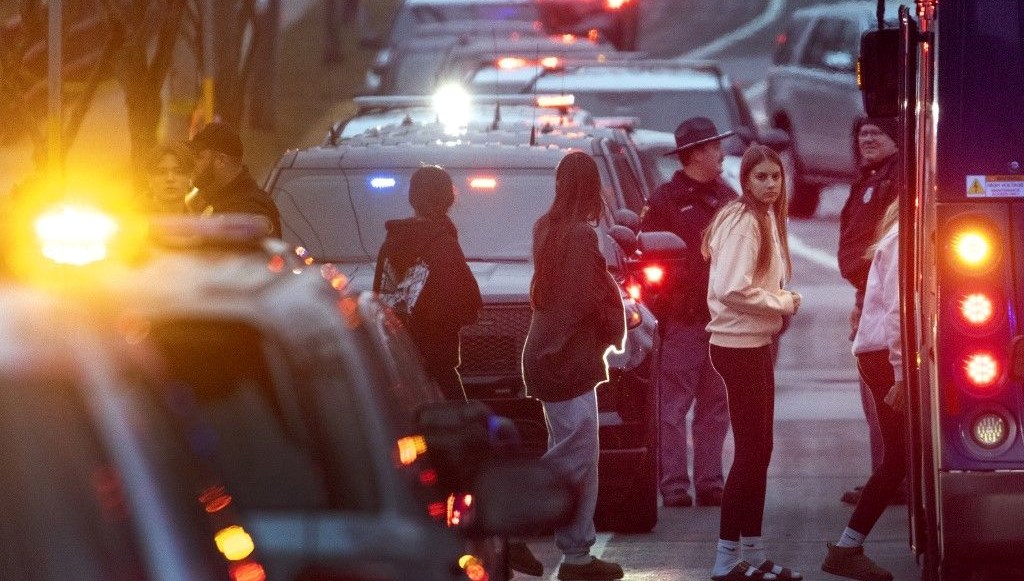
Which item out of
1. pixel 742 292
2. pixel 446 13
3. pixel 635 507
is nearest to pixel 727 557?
pixel 742 292

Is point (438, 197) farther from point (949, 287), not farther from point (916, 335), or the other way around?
point (949, 287)

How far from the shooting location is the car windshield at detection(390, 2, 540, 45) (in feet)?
95.3

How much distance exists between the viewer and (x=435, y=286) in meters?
9.02

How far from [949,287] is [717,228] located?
206 centimetres

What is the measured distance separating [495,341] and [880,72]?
2.01m

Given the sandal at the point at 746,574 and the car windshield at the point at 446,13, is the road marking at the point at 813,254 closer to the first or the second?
the car windshield at the point at 446,13

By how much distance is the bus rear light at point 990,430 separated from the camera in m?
7.01

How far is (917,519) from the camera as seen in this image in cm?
805

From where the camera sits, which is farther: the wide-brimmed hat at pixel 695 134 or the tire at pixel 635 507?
the wide-brimmed hat at pixel 695 134

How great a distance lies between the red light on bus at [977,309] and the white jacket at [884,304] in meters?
1.83

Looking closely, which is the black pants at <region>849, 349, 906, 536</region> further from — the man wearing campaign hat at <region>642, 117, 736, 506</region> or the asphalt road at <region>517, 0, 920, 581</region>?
the man wearing campaign hat at <region>642, 117, 736, 506</region>

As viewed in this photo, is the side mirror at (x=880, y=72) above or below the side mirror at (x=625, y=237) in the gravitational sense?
above

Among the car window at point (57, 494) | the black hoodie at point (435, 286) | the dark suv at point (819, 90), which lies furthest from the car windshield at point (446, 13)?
the car window at point (57, 494)

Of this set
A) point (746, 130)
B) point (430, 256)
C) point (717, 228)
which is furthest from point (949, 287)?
point (746, 130)
